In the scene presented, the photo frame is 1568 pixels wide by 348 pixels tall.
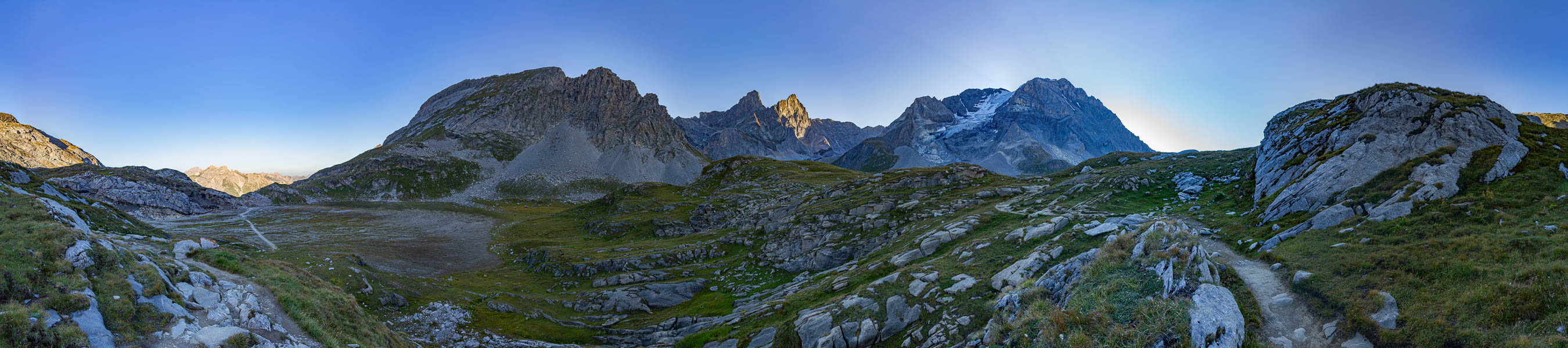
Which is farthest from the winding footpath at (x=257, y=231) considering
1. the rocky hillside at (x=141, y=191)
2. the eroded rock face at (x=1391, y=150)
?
the eroded rock face at (x=1391, y=150)

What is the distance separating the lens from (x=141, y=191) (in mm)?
104000

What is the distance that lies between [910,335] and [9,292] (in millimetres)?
27475

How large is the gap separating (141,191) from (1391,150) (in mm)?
184598

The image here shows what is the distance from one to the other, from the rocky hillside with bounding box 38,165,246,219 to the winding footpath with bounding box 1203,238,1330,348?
153 m

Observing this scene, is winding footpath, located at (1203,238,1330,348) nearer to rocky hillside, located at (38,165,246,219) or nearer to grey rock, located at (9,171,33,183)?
grey rock, located at (9,171,33,183)

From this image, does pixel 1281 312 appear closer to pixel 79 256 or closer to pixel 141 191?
pixel 79 256

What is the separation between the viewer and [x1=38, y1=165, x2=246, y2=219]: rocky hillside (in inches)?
3848

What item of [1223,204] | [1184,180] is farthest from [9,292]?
[1184,180]

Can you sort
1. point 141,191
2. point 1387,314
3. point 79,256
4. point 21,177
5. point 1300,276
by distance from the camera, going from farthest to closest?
1. point 141,191
2. point 21,177
3. point 1300,276
4. point 79,256
5. point 1387,314

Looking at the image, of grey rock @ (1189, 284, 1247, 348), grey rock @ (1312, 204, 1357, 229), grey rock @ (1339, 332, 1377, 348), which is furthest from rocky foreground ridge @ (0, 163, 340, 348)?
grey rock @ (1312, 204, 1357, 229)

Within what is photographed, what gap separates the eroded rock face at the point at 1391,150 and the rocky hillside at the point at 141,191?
16014 cm

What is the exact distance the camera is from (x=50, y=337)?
1206 centimetres

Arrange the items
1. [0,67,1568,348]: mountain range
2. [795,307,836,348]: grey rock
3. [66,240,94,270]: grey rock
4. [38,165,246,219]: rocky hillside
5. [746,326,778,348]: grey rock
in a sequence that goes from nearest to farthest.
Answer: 1. [0,67,1568,348]: mountain range
2. [66,240,94,270]: grey rock
3. [795,307,836,348]: grey rock
4. [746,326,778,348]: grey rock
5. [38,165,246,219]: rocky hillside

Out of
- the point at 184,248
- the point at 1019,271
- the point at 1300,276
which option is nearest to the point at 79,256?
the point at 184,248
